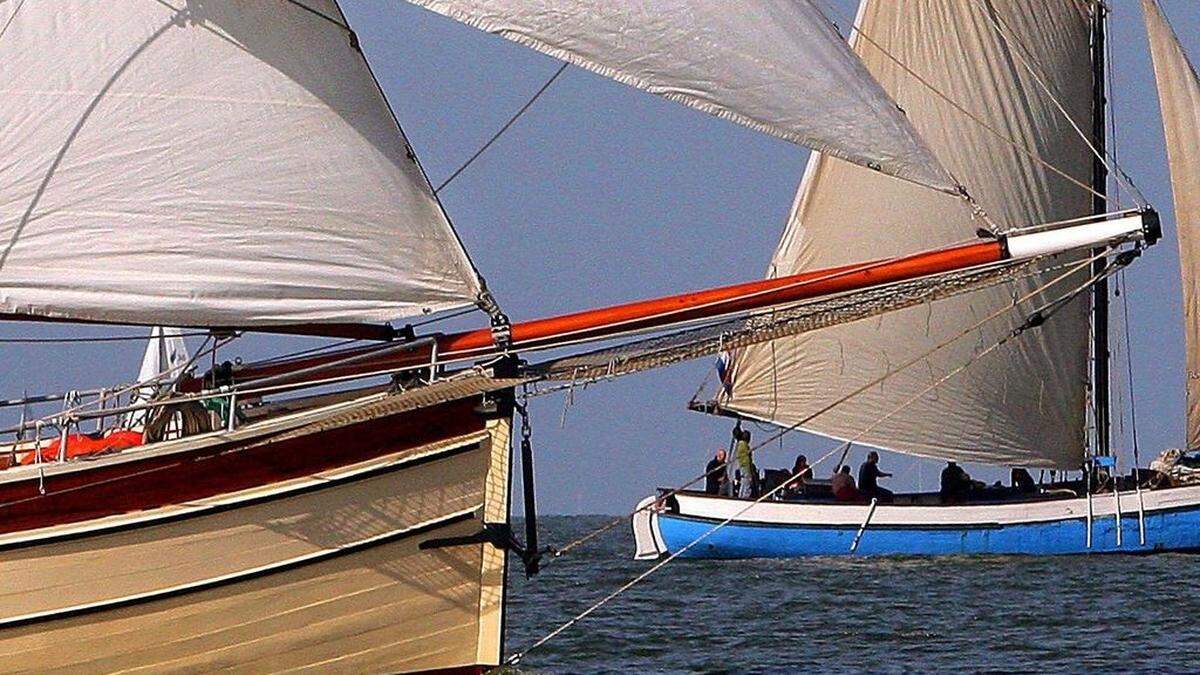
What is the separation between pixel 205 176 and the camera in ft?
53.1

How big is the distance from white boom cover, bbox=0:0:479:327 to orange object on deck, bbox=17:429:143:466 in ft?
3.12

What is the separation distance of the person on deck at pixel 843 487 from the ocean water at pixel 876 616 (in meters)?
1.60

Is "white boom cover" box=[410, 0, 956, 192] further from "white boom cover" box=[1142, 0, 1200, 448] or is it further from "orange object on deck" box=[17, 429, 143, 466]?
"white boom cover" box=[1142, 0, 1200, 448]

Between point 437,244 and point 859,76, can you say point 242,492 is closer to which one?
point 437,244

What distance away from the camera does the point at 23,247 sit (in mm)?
15930

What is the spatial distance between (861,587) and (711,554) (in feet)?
32.2

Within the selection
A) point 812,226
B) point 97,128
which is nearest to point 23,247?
point 97,128

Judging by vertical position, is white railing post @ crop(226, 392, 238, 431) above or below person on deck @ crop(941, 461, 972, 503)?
below

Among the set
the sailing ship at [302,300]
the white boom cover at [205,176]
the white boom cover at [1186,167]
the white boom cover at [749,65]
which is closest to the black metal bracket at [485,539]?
the sailing ship at [302,300]

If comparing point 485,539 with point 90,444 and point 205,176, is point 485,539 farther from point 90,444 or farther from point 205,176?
point 205,176

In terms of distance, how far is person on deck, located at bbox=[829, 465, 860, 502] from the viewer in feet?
132

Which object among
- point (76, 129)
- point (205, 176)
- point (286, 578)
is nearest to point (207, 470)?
point (286, 578)

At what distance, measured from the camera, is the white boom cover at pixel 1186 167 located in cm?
4069

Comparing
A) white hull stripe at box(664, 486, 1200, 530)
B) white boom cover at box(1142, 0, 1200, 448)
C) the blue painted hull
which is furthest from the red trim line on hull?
white boom cover at box(1142, 0, 1200, 448)
